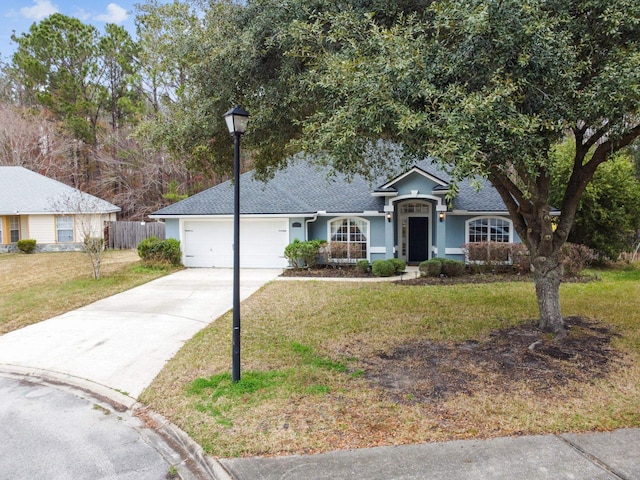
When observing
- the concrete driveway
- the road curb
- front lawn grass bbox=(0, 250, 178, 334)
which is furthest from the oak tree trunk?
front lawn grass bbox=(0, 250, 178, 334)

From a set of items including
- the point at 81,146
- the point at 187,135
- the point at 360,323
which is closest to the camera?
the point at 187,135

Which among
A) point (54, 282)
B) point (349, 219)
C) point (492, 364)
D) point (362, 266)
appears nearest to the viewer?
point (492, 364)

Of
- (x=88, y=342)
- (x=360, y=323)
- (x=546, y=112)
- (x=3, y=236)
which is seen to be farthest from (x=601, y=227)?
(x=3, y=236)

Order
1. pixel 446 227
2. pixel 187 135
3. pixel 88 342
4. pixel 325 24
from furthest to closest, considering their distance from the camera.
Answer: pixel 446 227 < pixel 88 342 < pixel 187 135 < pixel 325 24

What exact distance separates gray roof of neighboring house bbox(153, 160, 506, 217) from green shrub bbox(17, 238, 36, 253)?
9.07 metres

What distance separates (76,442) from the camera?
456 centimetres

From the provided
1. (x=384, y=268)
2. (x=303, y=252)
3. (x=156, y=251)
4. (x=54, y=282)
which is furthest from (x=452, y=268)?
(x=54, y=282)

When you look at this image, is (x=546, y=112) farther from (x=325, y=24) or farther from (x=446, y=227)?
(x=446, y=227)

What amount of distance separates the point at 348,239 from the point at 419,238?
273cm

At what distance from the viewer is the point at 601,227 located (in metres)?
15.5

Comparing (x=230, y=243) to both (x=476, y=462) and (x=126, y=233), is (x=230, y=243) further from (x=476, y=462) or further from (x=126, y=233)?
(x=476, y=462)

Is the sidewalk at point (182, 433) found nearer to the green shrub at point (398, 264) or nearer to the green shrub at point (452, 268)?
the green shrub at point (398, 264)

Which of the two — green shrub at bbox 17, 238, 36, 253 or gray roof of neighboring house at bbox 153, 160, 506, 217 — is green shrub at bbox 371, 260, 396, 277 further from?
green shrub at bbox 17, 238, 36, 253

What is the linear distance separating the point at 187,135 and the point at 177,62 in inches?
48.6
